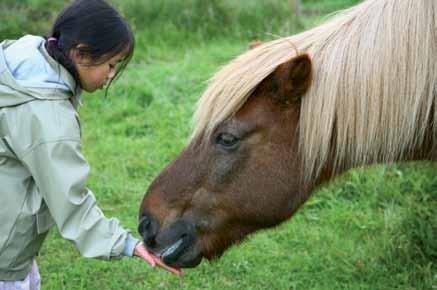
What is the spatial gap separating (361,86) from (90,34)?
108 centimetres

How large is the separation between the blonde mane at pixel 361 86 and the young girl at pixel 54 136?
0.51m

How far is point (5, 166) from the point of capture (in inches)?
108

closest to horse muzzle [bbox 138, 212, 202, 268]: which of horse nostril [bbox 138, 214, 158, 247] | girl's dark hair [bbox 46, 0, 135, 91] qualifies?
horse nostril [bbox 138, 214, 158, 247]

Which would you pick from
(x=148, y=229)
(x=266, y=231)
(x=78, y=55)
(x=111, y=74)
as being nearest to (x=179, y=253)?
(x=148, y=229)

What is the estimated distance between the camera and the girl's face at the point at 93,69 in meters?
2.77

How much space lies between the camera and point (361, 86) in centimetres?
262

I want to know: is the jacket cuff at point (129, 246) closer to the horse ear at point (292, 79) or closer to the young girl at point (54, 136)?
the young girl at point (54, 136)

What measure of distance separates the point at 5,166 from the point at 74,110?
0.35m

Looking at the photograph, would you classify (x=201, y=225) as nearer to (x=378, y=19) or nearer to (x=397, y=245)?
(x=378, y=19)

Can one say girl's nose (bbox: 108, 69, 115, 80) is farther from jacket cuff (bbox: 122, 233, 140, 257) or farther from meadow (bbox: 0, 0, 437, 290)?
meadow (bbox: 0, 0, 437, 290)

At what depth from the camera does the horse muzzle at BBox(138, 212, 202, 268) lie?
2820mm

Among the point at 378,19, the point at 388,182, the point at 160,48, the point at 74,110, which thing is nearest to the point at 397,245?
the point at 388,182

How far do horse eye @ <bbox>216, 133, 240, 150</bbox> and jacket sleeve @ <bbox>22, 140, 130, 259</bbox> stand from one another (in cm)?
54

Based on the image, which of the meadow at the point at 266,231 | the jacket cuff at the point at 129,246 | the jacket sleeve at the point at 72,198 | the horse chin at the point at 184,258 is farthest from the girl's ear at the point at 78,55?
the meadow at the point at 266,231
